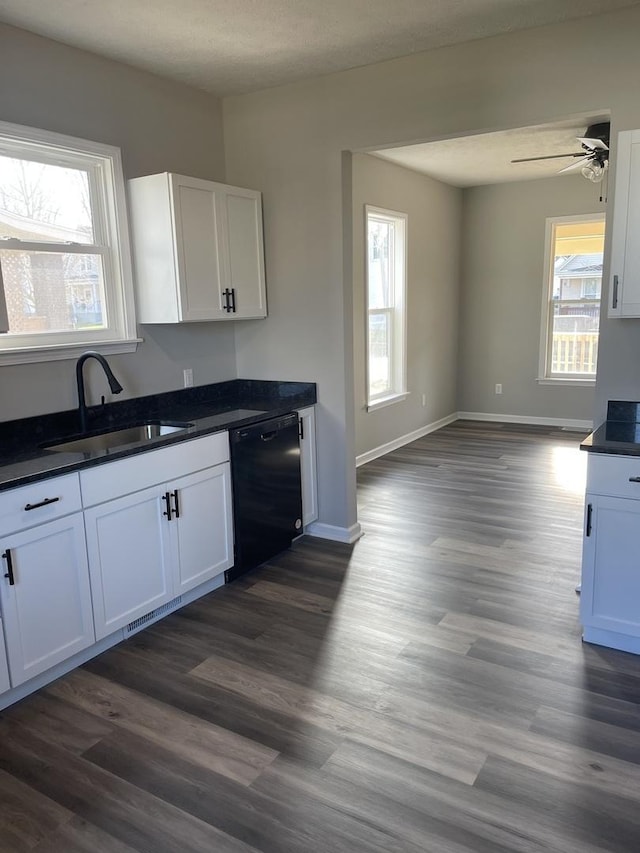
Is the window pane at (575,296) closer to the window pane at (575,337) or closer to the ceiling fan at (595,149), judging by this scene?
the window pane at (575,337)

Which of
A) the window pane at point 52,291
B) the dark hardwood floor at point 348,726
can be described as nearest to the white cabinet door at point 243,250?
the window pane at point 52,291

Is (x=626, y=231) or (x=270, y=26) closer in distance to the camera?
(x=626, y=231)

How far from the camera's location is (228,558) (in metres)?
3.41

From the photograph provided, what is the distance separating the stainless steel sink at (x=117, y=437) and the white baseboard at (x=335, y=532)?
1211 millimetres

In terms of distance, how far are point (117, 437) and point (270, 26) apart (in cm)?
210

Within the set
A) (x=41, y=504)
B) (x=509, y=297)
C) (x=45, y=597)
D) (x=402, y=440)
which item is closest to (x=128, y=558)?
(x=45, y=597)

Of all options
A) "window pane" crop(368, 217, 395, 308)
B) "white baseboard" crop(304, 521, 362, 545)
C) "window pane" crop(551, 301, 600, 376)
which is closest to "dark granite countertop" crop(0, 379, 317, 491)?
"white baseboard" crop(304, 521, 362, 545)

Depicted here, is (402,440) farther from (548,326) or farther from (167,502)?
(167,502)

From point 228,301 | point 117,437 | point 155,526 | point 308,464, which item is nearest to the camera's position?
point 155,526

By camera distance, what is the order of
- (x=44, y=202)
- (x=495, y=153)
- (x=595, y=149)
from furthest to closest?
(x=495, y=153)
(x=595, y=149)
(x=44, y=202)

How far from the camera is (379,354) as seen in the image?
623 cm

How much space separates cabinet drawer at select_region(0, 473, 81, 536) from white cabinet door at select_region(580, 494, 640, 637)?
6.91ft

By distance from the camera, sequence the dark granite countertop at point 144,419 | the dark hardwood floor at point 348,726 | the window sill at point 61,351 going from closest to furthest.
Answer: the dark hardwood floor at point 348,726, the dark granite countertop at point 144,419, the window sill at point 61,351

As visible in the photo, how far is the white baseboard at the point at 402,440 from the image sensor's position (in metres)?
5.94
